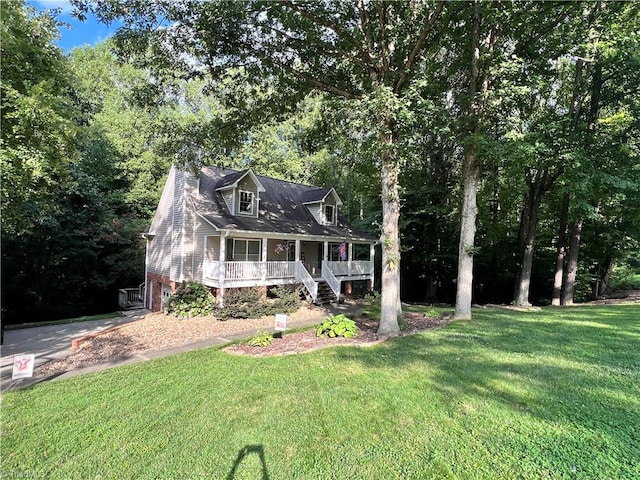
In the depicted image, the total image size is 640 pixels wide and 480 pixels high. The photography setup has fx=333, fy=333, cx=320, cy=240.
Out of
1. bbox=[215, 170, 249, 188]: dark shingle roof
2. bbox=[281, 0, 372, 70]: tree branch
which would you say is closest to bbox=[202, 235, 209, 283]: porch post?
bbox=[215, 170, 249, 188]: dark shingle roof

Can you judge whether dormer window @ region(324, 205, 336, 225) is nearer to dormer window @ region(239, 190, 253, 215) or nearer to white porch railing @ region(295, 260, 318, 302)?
white porch railing @ region(295, 260, 318, 302)

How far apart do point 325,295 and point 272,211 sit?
5.21 m

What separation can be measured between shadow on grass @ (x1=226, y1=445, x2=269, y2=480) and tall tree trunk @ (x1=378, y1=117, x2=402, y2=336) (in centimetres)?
528

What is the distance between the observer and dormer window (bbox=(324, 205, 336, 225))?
785 inches

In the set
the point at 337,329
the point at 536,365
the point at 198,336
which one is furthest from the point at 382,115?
the point at 198,336

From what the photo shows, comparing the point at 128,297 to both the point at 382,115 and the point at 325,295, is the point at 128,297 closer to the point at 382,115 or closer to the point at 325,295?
the point at 325,295

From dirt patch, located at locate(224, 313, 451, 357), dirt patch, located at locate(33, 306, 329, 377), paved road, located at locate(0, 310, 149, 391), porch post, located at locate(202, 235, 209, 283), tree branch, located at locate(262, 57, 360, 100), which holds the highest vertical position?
tree branch, located at locate(262, 57, 360, 100)

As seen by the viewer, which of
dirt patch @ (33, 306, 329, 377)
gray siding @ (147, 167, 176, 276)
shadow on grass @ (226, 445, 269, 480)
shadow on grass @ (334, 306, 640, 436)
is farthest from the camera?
gray siding @ (147, 167, 176, 276)

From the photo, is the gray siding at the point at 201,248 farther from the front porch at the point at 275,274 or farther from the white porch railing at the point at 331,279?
the white porch railing at the point at 331,279

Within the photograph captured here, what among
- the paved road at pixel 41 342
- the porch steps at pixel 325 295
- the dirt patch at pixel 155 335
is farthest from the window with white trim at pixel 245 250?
the paved road at pixel 41 342

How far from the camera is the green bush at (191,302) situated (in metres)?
12.9

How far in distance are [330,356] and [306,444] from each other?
3.11 m

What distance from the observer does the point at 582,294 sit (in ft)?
64.7

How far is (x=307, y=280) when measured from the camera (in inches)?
621
